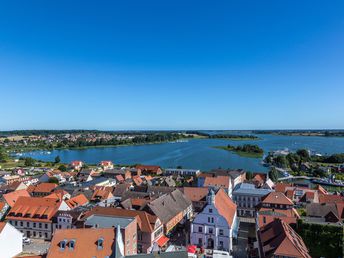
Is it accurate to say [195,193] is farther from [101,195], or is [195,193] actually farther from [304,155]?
[304,155]

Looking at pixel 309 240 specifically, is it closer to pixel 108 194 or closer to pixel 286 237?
pixel 286 237

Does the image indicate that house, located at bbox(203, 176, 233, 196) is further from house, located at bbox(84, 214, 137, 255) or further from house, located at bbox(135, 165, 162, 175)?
house, located at bbox(135, 165, 162, 175)

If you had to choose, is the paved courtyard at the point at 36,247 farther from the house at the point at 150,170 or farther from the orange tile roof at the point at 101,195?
the house at the point at 150,170

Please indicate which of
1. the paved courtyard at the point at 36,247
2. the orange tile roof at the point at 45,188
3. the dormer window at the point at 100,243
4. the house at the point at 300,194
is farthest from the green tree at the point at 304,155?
the dormer window at the point at 100,243

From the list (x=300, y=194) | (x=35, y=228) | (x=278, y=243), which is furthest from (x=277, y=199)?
(x=35, y=228)

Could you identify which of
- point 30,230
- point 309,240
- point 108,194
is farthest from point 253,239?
point 30,230

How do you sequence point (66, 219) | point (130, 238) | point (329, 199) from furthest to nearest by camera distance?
point (329, 199), point (66, 219), point (130, 238)

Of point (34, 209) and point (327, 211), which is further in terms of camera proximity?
point (34, 209)
